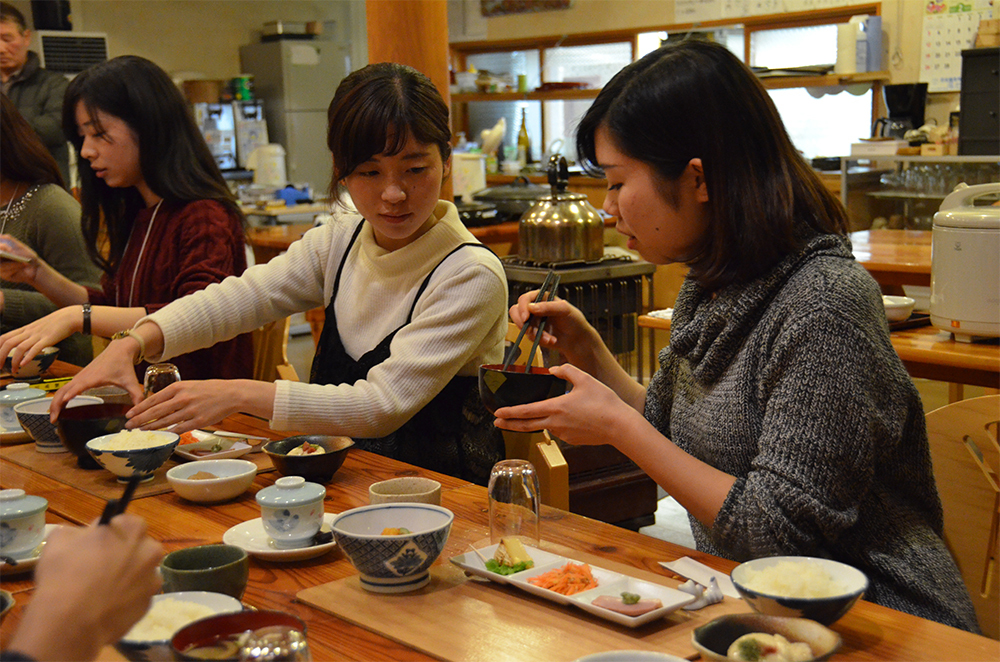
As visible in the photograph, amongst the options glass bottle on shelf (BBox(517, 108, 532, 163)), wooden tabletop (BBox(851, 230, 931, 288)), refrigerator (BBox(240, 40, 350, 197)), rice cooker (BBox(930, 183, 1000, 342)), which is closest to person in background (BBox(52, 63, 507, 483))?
rice cooker (BBox(930, 183, 1000, 342))

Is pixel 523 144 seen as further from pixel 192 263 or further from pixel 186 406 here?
pixel 186 406

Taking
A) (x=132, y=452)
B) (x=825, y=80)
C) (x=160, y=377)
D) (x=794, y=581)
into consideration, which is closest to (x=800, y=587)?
(x=794, y=581)

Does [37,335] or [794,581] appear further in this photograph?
[37,335]

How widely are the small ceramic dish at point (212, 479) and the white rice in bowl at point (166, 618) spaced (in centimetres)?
50

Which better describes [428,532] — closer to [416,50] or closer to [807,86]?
[416,50]

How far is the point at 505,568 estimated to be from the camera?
3.82 feet

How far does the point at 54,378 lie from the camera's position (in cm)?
235

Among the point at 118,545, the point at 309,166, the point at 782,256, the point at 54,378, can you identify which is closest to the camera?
the point at 118,545

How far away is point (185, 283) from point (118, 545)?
5.70 feet

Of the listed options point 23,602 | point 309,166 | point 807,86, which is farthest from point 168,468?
point 309,166

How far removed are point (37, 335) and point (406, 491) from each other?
43.1 inches

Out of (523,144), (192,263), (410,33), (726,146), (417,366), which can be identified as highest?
(410,33)

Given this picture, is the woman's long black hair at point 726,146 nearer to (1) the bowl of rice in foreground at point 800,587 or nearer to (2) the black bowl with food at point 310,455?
(1) the bowl of rice in foreground at point 800,587

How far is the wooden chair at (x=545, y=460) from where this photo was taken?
184cm
